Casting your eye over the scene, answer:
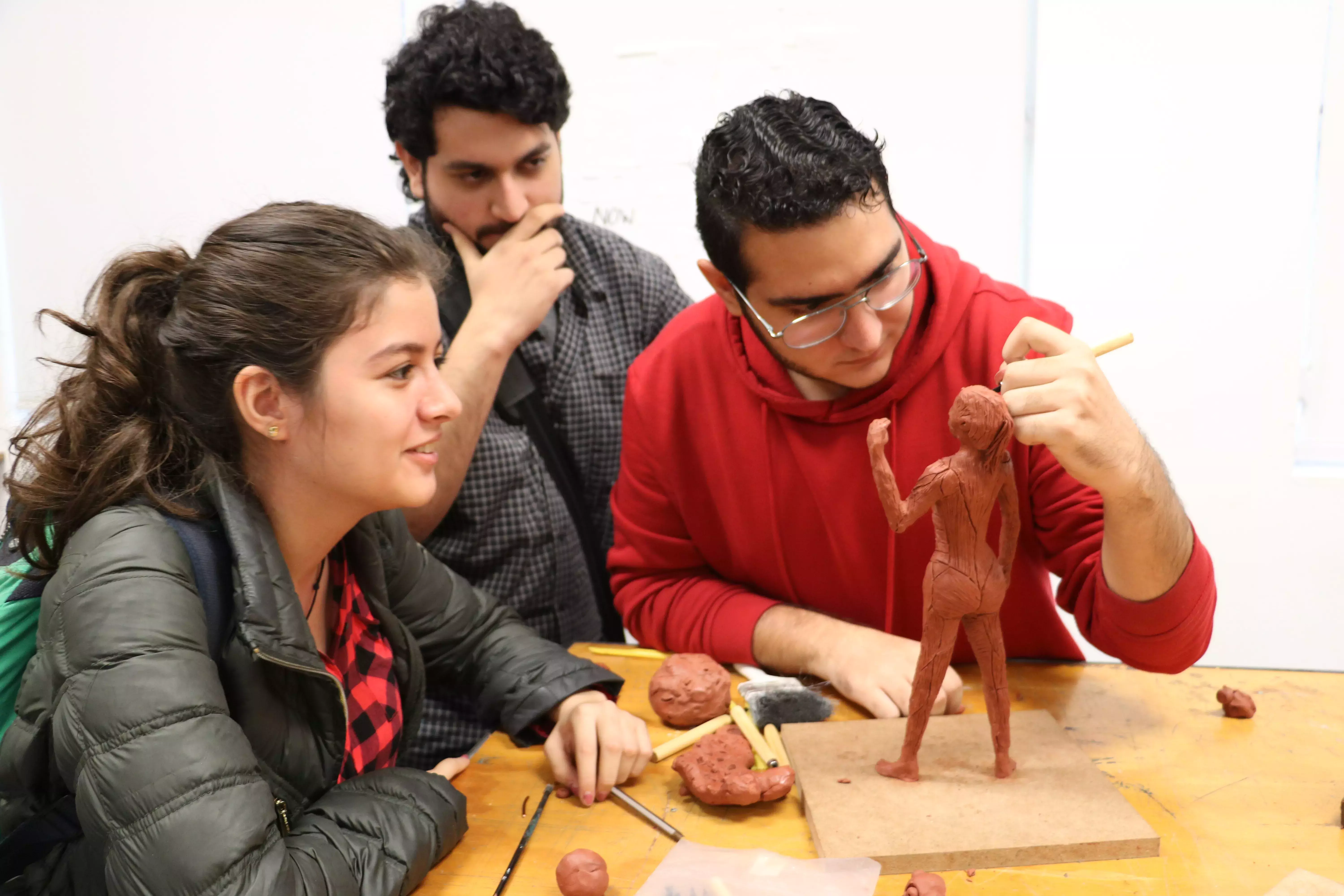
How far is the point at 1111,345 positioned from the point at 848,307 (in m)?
0.43

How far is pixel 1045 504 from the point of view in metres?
1.85

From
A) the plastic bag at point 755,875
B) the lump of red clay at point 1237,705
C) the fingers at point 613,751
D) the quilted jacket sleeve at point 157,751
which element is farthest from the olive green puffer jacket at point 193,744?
the lump of red clay at point 1237,705

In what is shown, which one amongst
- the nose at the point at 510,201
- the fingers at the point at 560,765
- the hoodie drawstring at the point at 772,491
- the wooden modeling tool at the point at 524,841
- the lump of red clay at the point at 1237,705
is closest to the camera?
the wooden modeling tool at the point at 524,841

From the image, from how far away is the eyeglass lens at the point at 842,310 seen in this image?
1706 millimetres

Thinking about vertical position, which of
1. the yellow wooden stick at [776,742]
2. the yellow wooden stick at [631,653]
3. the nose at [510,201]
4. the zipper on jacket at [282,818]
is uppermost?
the nose at [510,201]

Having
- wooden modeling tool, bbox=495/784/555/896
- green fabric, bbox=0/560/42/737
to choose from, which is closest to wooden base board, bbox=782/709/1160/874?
wooden modeling tool, bbox=495/784/555/896

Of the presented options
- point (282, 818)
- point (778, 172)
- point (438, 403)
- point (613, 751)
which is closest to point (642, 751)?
point (613, 751)

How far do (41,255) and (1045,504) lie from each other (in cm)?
389

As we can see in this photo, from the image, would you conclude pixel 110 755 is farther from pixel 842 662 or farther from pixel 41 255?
pixel 41 255

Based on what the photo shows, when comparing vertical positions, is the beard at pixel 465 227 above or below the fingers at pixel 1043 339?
above

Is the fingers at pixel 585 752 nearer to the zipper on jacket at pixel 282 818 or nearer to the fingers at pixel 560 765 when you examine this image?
the fingers at pixel 560 765

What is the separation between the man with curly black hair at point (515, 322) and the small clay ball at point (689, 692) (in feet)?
2.29

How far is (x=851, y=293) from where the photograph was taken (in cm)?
169

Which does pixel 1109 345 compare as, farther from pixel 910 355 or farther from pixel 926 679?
pixel 926 679
